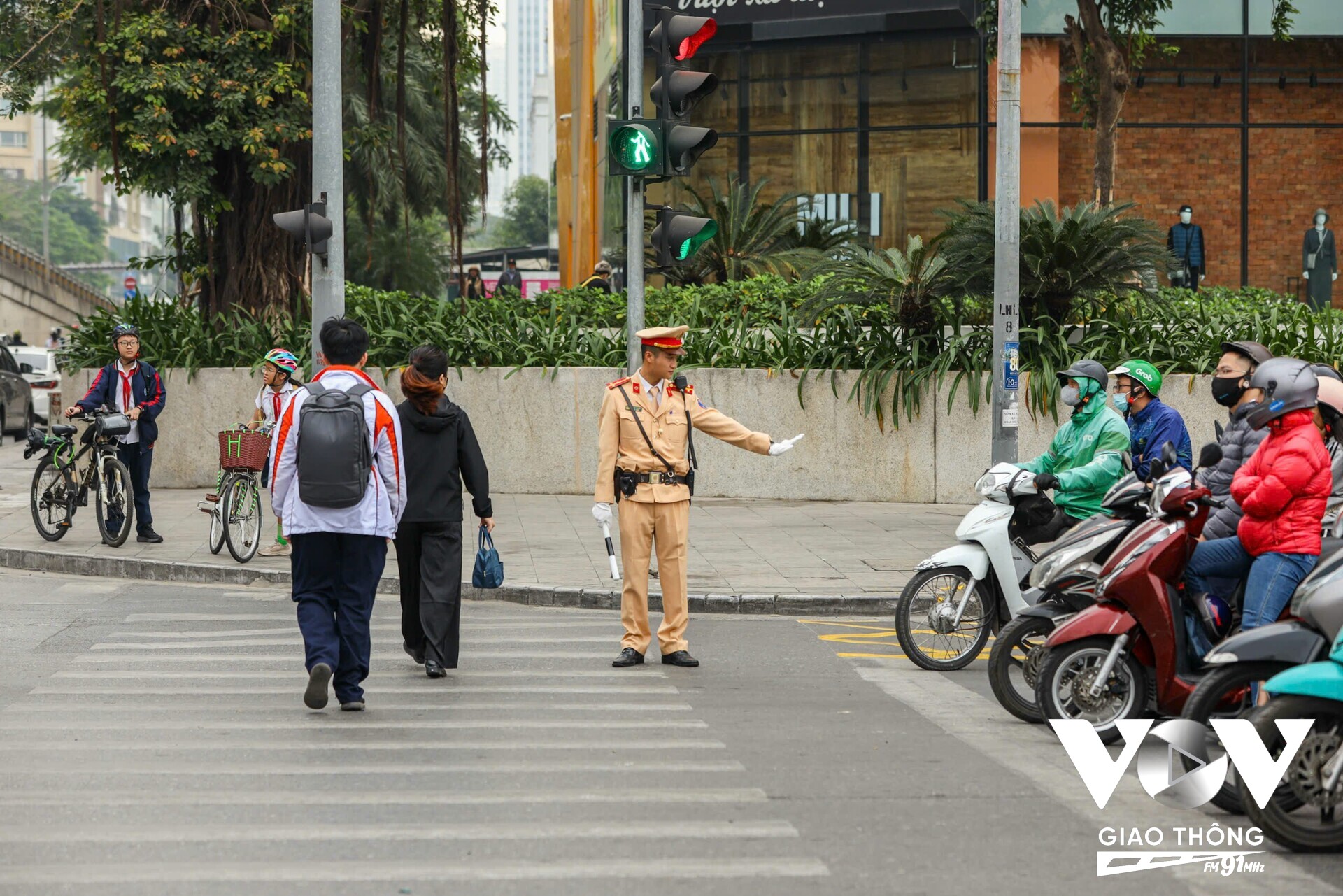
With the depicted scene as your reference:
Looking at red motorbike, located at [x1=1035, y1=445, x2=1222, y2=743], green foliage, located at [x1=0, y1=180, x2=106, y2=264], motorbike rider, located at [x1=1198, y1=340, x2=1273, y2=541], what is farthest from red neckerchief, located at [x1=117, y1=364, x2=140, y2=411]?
green foliage, located at [x1=0, y1=180, x2=106, y2=264]

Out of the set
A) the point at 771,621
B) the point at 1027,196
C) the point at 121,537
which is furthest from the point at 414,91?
the point at 771,621

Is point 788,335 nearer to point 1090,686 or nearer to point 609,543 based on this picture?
point 609,543

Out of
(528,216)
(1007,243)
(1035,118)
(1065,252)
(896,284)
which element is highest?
(528,216)

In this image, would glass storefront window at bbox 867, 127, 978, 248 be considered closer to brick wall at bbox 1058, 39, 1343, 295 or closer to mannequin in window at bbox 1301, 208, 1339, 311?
brick wall at bbox 1058, 39, 1343, 295

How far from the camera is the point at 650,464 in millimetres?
8547

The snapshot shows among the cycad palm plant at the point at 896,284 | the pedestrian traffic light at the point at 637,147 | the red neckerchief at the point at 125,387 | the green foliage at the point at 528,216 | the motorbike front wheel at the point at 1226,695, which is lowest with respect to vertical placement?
the motorbike front wheel at the point at 1226,695

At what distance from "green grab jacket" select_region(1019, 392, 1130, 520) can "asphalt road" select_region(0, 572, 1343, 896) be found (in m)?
1.05

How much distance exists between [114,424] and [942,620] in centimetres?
742

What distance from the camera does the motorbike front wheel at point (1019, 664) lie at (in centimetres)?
732

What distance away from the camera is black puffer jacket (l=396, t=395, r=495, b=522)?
8352mm

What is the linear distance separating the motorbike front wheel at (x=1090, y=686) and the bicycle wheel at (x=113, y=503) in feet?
28.6

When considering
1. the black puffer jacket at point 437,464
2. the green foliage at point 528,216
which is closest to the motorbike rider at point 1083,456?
the black puffer jacket at point 437,464

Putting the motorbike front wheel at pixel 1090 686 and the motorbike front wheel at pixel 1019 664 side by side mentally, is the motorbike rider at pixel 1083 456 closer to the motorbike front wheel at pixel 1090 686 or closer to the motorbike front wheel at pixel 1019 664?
the motorbike front wheel at pixel 1019 664

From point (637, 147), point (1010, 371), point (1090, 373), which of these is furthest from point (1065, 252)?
point (1090, 373)
